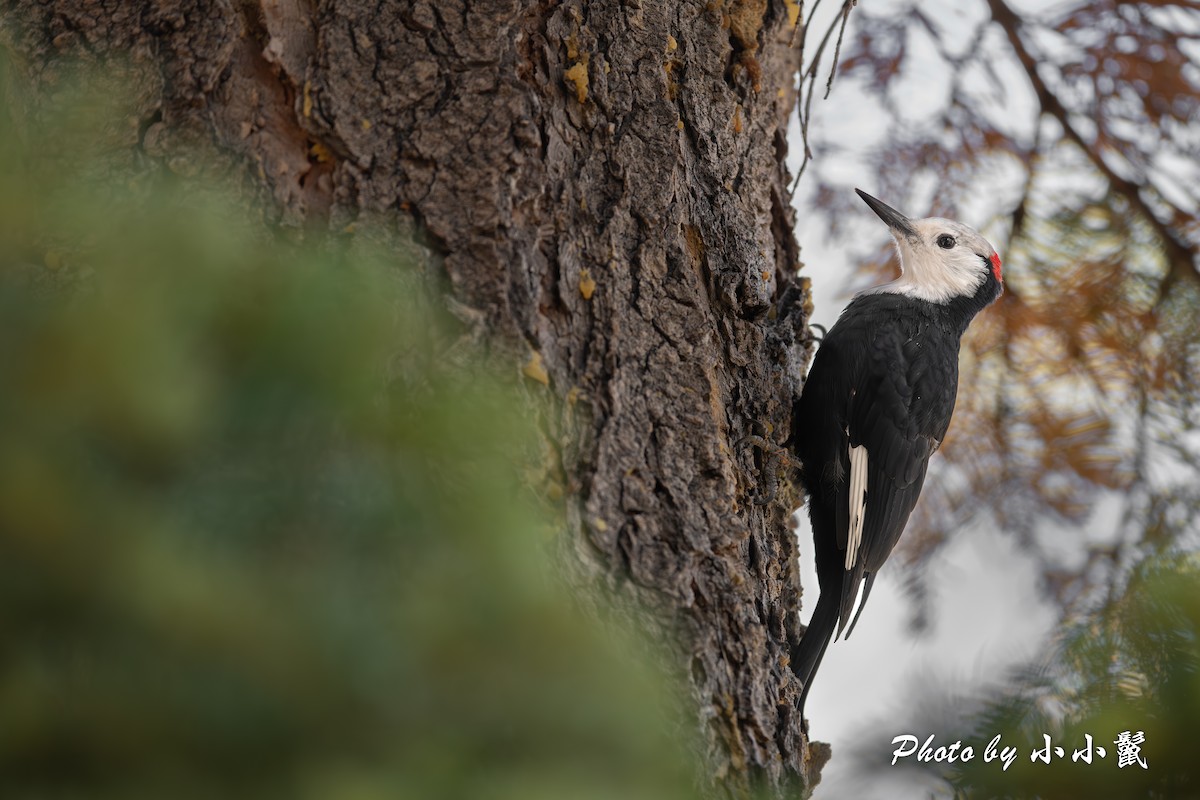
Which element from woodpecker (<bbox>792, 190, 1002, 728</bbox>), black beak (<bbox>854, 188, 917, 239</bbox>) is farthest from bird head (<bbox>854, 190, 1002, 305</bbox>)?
woodpecker (<bbox>792, 190, 1002, 728</bbox>)

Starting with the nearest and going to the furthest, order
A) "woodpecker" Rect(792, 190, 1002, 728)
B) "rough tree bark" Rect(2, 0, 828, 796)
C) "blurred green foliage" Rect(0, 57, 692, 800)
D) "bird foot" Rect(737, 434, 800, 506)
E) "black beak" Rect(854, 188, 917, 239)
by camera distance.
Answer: "blurred green foliage" Rect(0, 57, 692, 800), "rough tree bark" Rect(2, 0, 828, 796), "bird foot" Rect(737, 434, 800, 506), "woodpecker" Rect(792, 190, 1002, 728), "black beak" Rect(854, 188, 917, 239)

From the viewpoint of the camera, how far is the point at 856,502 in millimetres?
2426

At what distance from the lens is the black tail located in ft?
6.66

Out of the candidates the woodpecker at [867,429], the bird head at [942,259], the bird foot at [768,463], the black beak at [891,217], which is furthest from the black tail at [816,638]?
the black beak at [891,217]

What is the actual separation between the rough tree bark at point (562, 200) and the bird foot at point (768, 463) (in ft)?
0.19

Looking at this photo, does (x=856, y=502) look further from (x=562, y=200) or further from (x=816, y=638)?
(x=562, y=200)

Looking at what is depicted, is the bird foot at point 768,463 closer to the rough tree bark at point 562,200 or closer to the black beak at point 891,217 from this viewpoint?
the rough tree bark at point 562,200

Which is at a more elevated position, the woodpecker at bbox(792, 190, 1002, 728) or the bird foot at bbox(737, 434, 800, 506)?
the woodpecker at bbox(792, 190, 1002, 728)

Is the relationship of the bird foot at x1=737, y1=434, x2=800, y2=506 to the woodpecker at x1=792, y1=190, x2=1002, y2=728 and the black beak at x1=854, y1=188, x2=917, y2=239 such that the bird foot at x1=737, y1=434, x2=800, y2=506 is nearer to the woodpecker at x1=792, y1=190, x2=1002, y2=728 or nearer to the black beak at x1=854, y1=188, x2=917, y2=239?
the woodpecker at x1=792, y1=190, x2=1002, y2=728

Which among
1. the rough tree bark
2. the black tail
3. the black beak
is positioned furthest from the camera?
the black beak

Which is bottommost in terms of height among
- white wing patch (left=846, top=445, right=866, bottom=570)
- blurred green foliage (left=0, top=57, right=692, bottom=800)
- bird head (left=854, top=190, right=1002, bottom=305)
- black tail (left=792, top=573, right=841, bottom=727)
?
blurred green foliage (left=0, top=57, right=692, bottom=800)

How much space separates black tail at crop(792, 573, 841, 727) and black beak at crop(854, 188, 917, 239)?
1.07 meters

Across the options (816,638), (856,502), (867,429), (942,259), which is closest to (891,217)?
(942,259)

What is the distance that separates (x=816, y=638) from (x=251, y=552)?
1888mm
